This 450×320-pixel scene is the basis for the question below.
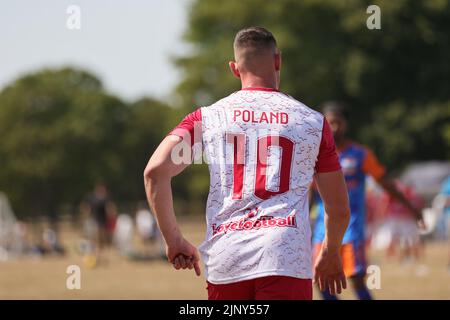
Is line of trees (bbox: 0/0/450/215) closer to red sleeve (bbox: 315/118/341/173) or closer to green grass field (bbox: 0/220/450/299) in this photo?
green grass field (bbox: 0/220/450/299)

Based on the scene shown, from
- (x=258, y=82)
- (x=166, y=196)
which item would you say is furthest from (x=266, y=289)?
(x=258, y=82)

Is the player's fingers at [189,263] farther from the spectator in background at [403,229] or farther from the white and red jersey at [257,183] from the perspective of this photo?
the spectator in background at [403,229]

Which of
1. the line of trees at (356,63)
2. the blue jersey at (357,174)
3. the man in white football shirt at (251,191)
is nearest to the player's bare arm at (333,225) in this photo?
the man in white football shirt at (251,191)

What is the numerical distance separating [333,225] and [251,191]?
1.69 feet

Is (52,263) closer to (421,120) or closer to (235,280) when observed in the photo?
(235,280)

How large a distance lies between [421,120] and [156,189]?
155 ft

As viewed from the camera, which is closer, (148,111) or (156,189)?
(156,189)

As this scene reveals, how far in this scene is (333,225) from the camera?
5.15 meters

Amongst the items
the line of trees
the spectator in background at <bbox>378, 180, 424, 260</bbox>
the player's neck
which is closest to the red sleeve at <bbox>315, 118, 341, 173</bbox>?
the player's neck

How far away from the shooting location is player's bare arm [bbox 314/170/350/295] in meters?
5.10

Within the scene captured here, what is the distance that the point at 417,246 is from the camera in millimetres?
23969

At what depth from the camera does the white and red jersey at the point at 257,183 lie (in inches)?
195

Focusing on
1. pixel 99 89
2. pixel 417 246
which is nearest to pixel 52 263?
pixel 417 246

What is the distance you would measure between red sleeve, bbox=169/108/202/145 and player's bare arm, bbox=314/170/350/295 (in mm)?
685
